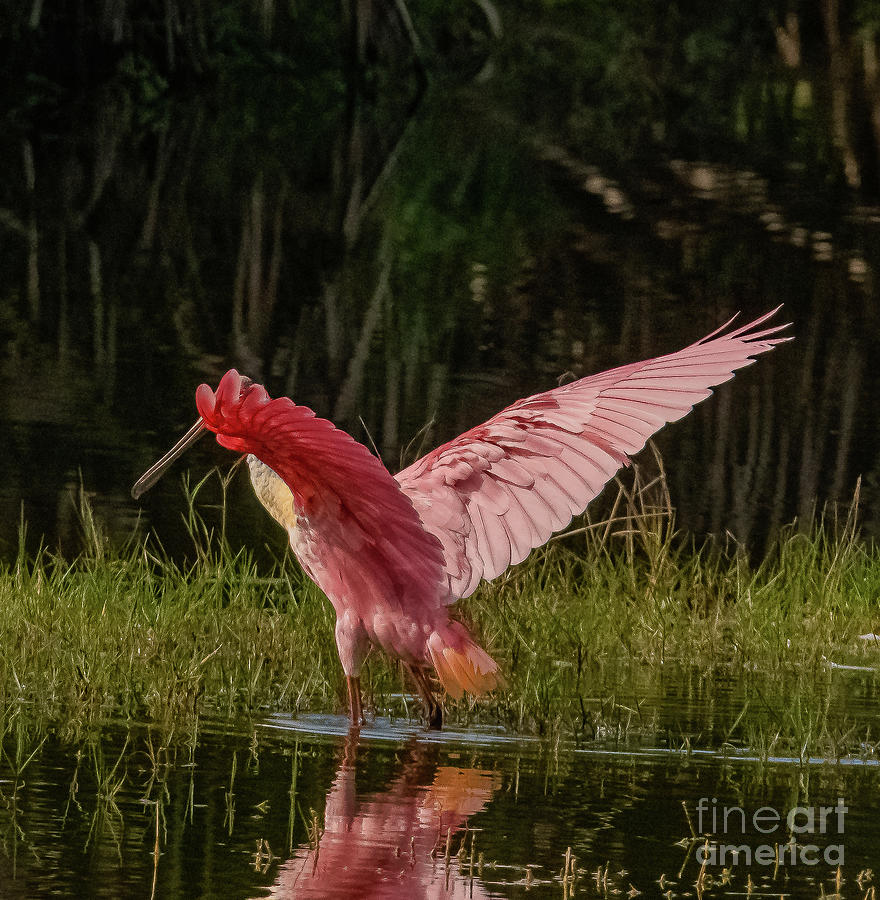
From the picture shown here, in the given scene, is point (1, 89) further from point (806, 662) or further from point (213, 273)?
point (806, 662)

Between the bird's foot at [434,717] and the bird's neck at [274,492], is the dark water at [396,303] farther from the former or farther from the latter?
the bird's foot at [434,717]

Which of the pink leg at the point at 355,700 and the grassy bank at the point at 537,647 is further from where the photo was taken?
the grassy bank at the point at 537,647

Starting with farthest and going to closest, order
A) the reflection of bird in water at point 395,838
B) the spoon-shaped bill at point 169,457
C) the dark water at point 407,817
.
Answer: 1. the spoon-shaped bill at point 169,457
2. the dark water at point 407,817
3. the reflection of bird in water at point 395,838

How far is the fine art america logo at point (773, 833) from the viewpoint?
18.0 feet

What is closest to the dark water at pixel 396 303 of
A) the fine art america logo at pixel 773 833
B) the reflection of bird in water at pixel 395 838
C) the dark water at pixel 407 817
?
the dark water at pixel 407 817

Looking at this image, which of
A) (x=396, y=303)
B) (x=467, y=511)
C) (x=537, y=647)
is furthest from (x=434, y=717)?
(x=396, y=303)

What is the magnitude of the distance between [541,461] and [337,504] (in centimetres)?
66

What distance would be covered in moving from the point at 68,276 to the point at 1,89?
25120 millimetres

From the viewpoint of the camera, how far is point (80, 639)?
25.0 feet

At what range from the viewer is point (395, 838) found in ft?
18.0

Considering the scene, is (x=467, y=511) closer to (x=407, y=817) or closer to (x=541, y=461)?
(x=541, y=461)

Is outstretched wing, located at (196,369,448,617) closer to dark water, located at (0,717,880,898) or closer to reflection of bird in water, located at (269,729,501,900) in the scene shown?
dark water, located at (0,717,880,898)

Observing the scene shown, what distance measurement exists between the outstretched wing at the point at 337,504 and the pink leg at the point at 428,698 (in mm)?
217

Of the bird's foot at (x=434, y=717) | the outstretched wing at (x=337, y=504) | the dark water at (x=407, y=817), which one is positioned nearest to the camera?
the dark water at (x=407, y=817)
